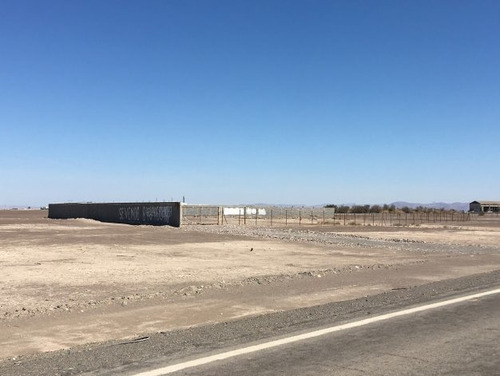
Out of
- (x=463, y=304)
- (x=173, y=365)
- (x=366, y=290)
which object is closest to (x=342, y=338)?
(x=173, y=365)

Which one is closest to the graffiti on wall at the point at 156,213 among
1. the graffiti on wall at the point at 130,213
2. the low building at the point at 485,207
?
the graffiti on wall at the point at 130,213

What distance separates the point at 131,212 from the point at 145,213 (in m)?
3.60

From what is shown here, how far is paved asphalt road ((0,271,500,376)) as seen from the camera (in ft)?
21.2

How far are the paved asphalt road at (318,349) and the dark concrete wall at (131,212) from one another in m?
44.3

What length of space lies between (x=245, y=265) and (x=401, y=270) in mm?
5258

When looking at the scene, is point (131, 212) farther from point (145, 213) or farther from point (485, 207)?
point (485, 207)

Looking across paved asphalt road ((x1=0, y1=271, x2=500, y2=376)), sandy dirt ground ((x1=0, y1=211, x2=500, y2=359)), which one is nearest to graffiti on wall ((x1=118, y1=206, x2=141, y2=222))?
sandy dirt ground ((x1=0, y1=211, x2=500, y2=359))

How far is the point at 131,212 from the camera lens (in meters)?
63.0

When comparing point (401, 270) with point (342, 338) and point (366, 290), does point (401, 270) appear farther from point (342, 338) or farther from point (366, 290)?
point (342, 338)

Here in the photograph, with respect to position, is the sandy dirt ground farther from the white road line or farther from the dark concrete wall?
the dark concrete wall

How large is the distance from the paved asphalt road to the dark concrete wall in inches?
1746

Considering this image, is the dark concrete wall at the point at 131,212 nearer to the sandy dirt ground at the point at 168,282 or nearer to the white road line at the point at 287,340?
the sandy dirt ground at the point at 168,282

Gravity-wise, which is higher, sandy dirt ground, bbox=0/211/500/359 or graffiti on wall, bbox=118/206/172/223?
graffiti on wall, bbox=118/206/172/223

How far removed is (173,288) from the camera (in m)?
13.4
